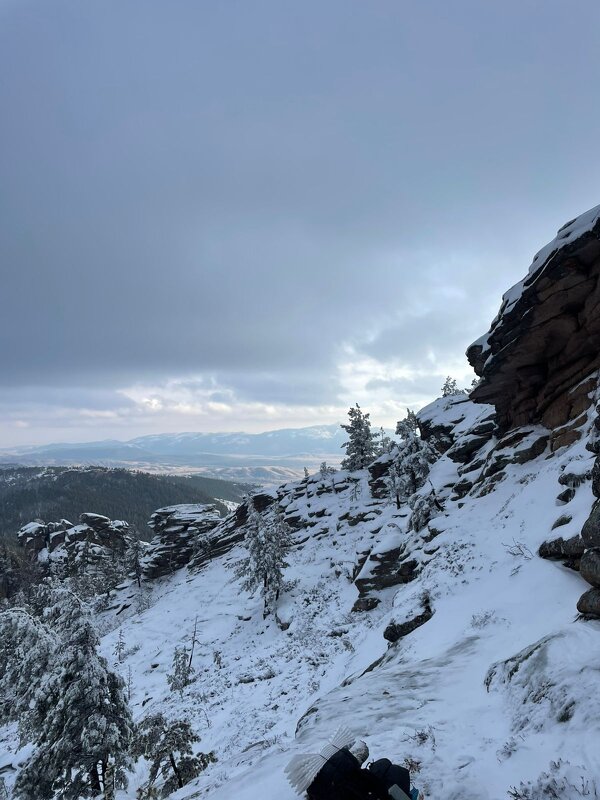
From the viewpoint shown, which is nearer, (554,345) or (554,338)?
(554,338)

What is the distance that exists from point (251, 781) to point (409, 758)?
2.98 meters

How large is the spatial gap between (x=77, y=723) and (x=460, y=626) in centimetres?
1256

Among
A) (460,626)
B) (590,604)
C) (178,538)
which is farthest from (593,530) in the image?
(178,538)

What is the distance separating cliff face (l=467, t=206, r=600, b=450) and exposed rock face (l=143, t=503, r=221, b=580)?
52781 mm

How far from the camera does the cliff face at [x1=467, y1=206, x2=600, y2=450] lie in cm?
1656

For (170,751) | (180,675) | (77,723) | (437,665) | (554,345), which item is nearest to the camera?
(437,665)

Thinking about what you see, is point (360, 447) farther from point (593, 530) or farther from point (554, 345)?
point (593, 530)

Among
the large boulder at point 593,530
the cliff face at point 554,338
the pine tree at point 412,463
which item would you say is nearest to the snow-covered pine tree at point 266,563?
the pine tree at point 412,463

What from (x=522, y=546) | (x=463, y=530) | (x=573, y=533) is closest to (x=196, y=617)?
(x=463, y=530)

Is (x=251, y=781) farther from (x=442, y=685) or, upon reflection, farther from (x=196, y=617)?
(x=196, y=617)

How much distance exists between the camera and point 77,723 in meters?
12.5

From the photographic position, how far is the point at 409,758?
17.4 feet

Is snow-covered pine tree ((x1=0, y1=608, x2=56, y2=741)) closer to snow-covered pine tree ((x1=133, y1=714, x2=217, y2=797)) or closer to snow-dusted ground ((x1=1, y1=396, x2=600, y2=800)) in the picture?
snow-covered pine tree ((x1=133, y1=714, x2=217, y2=797))

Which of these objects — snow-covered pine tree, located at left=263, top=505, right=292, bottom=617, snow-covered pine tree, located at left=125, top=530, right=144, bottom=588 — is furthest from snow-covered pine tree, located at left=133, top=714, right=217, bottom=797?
snow-covered pine tree, located at left=125, top=530, right=144, bottom=588
